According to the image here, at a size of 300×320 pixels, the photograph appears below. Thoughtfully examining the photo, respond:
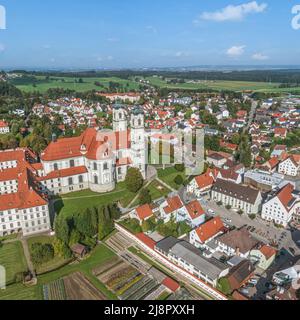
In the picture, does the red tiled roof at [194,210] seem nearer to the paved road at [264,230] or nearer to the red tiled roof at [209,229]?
the red tiled roof at [209,229]

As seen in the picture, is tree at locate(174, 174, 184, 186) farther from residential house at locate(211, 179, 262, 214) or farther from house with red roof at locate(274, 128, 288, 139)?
house with red roof at locate(274, 128, 288, 139)

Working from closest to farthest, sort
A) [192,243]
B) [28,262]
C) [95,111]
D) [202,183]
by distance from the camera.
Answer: [28,262]
[192,243]
[202,183]
[95,111]

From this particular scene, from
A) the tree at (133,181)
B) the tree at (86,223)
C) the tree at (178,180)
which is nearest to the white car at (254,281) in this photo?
the tree at (86,223)

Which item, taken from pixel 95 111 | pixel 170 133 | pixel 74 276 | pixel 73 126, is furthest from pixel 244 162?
pixel 95 111

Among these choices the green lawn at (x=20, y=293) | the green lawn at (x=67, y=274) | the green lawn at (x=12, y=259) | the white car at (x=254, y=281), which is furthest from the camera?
the green lawn at (x=12, y=259)

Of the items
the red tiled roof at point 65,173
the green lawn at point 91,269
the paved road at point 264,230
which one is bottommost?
the green lawn at point 91,269

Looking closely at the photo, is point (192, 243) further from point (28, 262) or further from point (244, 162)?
point (244, 162)

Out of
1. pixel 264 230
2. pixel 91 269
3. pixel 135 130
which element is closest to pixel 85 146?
pixel 135 130
